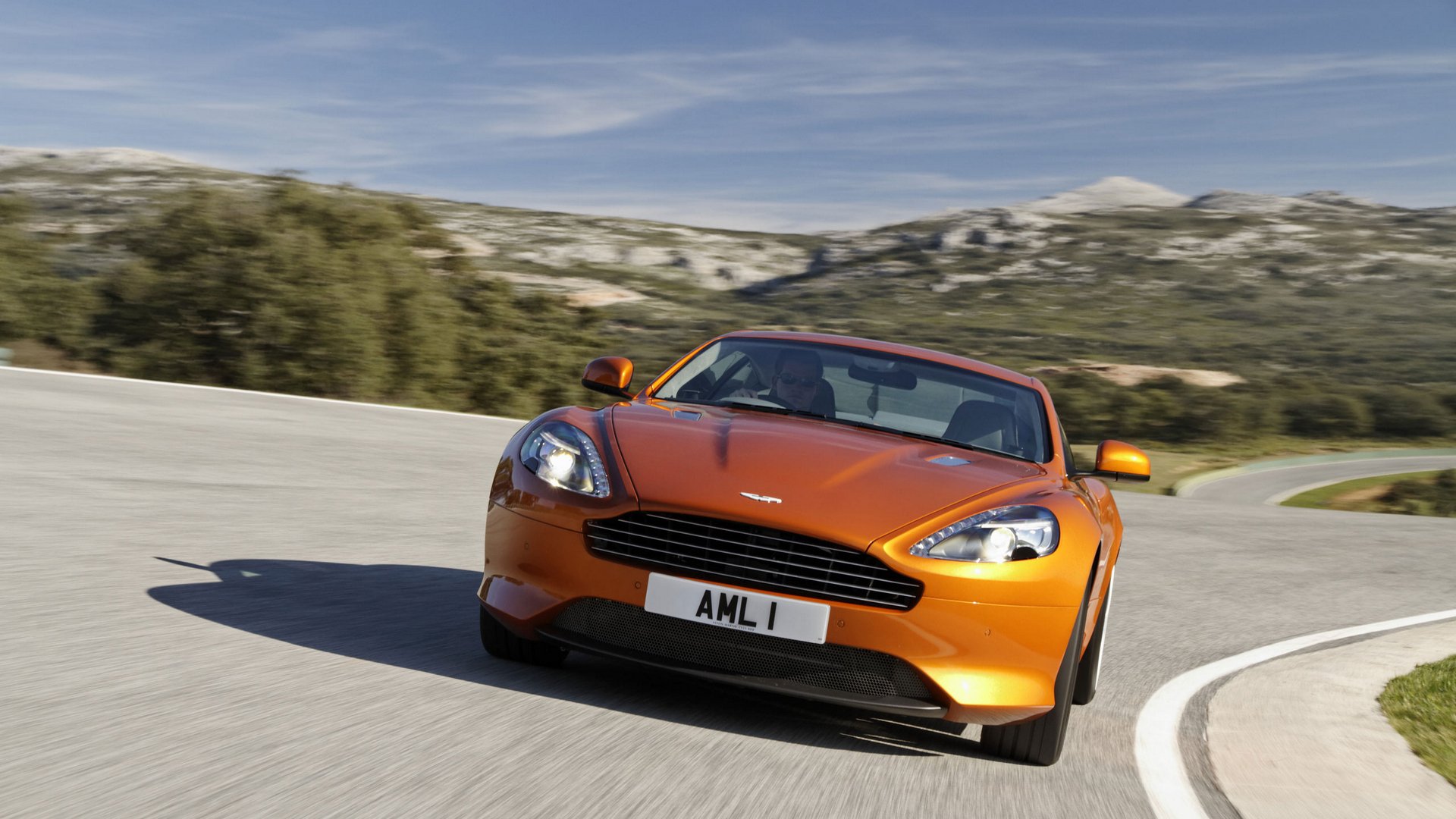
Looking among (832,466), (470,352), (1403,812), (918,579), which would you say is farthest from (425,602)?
(470,352)

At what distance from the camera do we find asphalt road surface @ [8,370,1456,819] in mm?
2975

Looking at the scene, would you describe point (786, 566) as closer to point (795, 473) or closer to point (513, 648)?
point (795, 473)

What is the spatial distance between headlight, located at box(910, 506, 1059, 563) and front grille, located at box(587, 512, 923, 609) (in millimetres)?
137

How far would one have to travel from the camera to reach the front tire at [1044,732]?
12.8 feet

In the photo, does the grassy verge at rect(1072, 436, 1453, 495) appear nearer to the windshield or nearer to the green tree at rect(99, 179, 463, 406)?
the green tree at rect(99, 179, 463, 406)

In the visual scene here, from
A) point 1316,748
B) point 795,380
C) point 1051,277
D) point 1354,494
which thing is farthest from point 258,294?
point 1051,277

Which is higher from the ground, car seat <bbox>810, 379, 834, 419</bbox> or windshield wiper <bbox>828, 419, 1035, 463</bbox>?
car seat <bbox>810, 379, 834, 419</bbox>

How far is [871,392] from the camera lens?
207 inches

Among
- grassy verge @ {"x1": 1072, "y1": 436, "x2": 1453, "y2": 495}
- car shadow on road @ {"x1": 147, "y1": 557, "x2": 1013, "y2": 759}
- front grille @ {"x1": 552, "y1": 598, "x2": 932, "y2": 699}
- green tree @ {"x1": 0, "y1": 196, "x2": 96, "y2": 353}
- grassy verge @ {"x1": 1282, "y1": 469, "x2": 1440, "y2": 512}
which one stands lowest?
grassy verge @ {"x1": 1072, "y1": 436, "x2": 1453, "y2": 495}

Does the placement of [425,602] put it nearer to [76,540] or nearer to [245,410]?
[76,540]

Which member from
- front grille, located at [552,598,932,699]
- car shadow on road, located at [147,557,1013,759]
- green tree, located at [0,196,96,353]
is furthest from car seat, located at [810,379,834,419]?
green tree, located at [0,196,96,353]

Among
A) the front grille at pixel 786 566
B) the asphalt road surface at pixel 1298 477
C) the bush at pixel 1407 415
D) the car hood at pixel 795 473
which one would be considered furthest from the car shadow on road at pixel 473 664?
the bush at pixel 1407 415

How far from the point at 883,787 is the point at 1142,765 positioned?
3.61 feet

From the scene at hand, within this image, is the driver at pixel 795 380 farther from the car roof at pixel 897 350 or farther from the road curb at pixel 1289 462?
the road curb at pixel 1289 462
